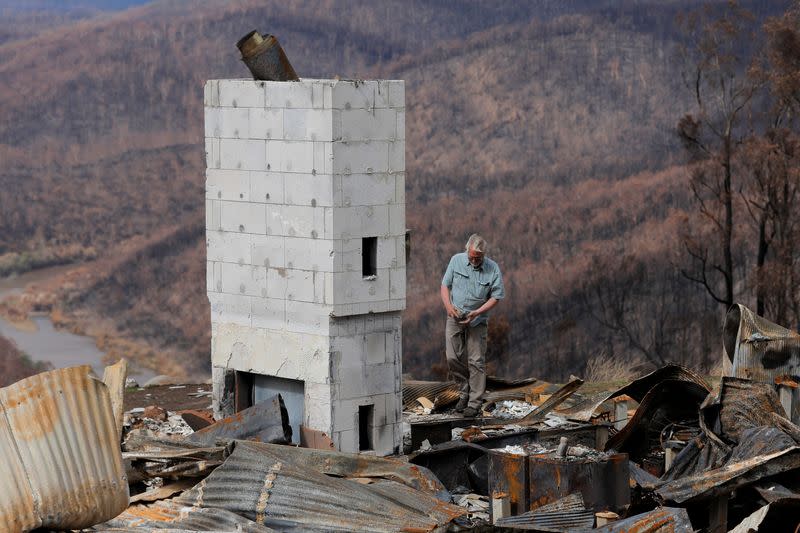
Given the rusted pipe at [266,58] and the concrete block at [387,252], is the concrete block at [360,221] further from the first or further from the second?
the rusted pipe at [266,58]

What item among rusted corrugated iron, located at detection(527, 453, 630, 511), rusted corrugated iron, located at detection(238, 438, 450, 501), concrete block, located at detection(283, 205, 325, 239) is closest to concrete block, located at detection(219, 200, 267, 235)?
concrete block, located at detection(283, 205, 325, 239)

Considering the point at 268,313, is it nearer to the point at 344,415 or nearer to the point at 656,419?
the point at 344,415

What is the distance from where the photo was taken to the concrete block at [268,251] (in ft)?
45.3

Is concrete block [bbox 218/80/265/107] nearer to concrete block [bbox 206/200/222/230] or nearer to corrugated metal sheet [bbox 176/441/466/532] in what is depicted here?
concrete block [bbox 206/200/222/230]

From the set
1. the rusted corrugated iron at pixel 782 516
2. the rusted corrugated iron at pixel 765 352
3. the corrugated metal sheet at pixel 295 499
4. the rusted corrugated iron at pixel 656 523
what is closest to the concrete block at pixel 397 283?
the corrugated metal sheet at pixel 295 499

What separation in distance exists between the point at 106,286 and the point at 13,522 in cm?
3607

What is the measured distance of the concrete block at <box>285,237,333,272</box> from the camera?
43.9ft

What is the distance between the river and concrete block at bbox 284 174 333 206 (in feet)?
83.7

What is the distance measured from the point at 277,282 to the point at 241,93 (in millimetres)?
1925

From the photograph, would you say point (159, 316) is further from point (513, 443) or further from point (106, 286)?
point (513, 443)

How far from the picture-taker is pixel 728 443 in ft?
43.1

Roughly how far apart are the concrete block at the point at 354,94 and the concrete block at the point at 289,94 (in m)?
0.27

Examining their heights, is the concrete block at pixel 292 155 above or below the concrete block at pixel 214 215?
above

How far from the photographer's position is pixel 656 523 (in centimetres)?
1056
